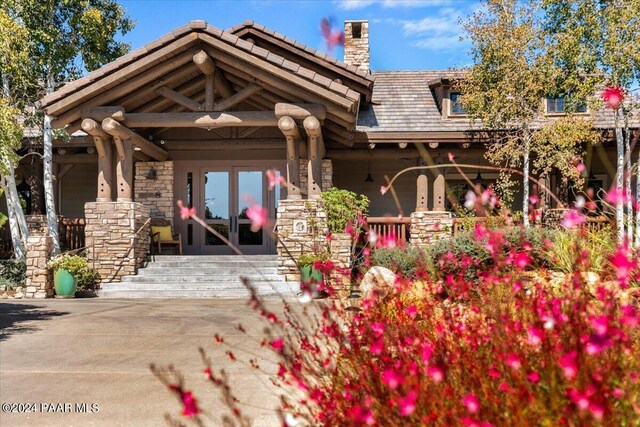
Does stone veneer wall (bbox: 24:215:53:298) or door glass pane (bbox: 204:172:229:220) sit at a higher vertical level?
door glass pane (bbox: 204:172:229:220)

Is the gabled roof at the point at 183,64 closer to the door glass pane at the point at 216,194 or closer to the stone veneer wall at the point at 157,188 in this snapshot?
the stone veneer wall at the point at 157,188

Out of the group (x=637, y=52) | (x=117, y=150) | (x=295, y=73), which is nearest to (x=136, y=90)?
(x=117, y=150)

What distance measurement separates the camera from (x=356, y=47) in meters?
16.6

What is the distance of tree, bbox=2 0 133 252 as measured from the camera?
497 inches

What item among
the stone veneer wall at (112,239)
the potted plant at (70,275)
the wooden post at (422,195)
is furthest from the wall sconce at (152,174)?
the wooden post at (422,195)

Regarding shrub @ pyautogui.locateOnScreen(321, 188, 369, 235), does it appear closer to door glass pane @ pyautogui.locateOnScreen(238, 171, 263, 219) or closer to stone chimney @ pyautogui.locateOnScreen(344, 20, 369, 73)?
door glass pane @ pyautogui.locateOnScreen(238, 171, 263, 219)

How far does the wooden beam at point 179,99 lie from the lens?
10.8 m

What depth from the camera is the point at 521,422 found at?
5.52 feet

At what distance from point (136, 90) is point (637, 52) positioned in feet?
34.8

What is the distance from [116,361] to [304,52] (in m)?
10.9

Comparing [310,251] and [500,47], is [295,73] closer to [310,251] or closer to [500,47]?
[310,251]

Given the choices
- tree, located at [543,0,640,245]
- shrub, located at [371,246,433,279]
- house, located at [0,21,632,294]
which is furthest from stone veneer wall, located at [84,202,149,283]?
tree, located at [543,0,640,245]

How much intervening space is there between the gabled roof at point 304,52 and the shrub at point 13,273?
7.91 m

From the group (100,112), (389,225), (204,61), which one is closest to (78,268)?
(100,112)
